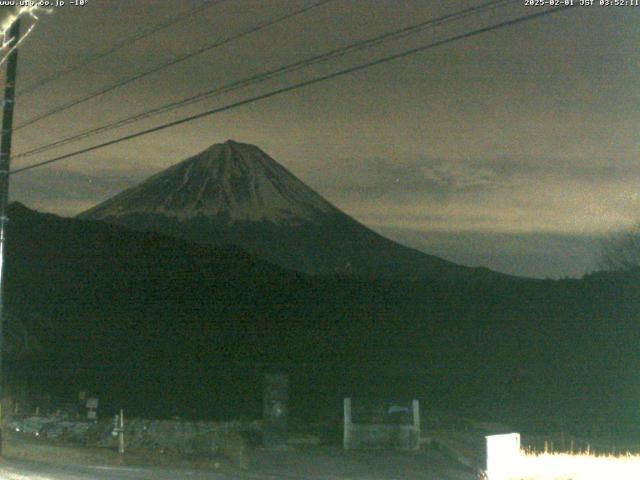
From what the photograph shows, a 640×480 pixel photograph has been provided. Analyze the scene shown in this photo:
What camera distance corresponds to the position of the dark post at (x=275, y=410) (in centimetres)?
2036

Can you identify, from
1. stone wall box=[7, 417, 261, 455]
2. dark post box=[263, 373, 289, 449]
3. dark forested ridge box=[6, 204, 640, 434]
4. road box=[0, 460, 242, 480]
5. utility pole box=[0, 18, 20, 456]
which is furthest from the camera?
dark forested ridge box=[6, 204, 640, 434]

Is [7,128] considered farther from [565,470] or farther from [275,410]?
[565,470]

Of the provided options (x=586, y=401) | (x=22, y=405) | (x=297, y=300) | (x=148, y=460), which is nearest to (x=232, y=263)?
(x=297, y=300)

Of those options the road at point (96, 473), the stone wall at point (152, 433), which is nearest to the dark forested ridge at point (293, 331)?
the stone wall at point (152, 433)

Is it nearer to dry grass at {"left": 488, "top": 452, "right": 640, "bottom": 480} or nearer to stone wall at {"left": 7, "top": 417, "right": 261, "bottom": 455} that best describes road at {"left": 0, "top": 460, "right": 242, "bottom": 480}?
stone wall at {"left": 7, "top": 417, "right": 261, "bottom": 455}

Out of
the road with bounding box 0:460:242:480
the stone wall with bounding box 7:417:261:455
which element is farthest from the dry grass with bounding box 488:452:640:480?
the stone wall with bounding box 7:417:261:455

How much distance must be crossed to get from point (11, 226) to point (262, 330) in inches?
1373

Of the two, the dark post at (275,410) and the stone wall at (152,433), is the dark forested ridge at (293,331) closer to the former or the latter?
the stone wall at (152,433)

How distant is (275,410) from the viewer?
2039 cm

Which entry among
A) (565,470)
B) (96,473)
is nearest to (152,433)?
(96,473)

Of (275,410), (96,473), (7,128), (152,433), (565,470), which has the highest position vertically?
(7,128)

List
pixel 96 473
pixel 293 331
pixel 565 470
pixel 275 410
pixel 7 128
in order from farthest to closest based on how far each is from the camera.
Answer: pixel 293 331 → pixel 275 410 → pixel 7 128 → pixel 96 473 → pixel 565 470

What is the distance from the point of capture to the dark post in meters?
20.4

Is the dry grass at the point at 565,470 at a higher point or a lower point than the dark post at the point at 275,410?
lower
